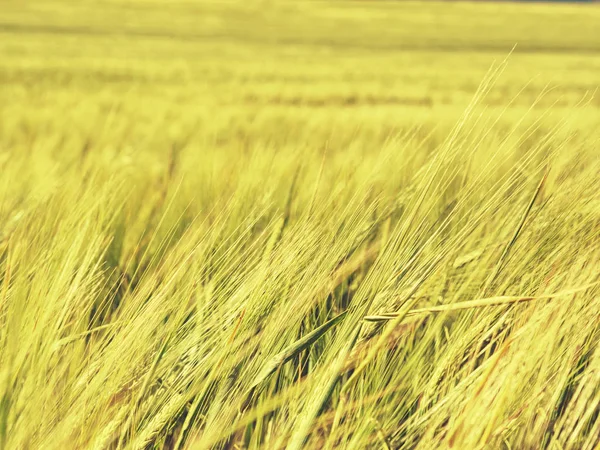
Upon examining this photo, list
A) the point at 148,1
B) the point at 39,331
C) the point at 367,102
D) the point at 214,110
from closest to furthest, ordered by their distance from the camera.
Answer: the point at 39,331 < the point at 214,110 < the point at 367,102 < the point at 148,1

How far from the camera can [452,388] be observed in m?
0.92

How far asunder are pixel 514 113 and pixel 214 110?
2044mm

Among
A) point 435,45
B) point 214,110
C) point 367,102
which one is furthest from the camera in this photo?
point 435,45

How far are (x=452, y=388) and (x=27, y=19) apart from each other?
89.4 ft

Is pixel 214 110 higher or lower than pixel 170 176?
lower

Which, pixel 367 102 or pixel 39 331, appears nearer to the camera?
pixel 39 331

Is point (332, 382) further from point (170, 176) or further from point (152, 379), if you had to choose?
point (170, 176)

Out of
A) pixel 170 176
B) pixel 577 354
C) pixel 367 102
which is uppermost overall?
pixel 577 354

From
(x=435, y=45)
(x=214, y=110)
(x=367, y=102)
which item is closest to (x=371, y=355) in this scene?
(x=214, y=110)

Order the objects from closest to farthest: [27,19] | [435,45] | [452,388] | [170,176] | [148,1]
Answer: [452,388], [170,176], [435,45], [27,19], [148,1]

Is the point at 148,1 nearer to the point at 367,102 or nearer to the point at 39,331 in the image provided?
the point at 367,102

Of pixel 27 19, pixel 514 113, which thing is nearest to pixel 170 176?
pixel 514 113

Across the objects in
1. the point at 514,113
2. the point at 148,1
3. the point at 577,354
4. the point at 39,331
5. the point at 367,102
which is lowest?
the point at 148,1

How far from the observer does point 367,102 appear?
356 inches
